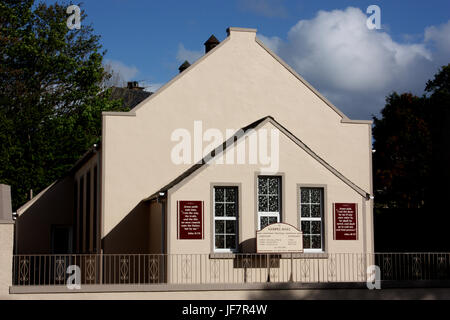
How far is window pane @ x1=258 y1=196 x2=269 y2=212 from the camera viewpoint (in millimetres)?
22094

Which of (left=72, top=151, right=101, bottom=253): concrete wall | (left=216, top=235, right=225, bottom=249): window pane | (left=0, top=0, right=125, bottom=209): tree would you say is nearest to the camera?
(left=216, top=235, right=225, bottom=249): window pane

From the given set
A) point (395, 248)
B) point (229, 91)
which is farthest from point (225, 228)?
point (395, 248)

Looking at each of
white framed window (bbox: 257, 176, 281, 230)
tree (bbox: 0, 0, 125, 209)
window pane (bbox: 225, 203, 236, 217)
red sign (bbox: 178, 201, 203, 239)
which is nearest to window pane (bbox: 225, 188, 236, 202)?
A: window pane (bbox: 225, 203, 236, 217)

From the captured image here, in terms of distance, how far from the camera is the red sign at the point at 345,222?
73.2 ft

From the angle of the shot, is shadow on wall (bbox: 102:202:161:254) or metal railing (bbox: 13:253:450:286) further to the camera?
shadow on wall (bbox: 102:202:161:254)

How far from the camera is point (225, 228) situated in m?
21.7

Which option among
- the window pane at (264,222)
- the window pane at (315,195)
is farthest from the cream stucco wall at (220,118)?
the window pane at (264,222)

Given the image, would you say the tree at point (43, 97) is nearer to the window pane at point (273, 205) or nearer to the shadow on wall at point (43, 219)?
the shadow on wall at point (43, 219)

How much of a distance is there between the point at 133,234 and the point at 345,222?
22.7ft

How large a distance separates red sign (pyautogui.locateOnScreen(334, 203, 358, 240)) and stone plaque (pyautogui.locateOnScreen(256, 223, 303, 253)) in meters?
1.61

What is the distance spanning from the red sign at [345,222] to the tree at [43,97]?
21.2m

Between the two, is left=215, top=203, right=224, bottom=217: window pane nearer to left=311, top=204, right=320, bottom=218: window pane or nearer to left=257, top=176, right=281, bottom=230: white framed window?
left=257, top=176, right=281, bottom=230: white framed window
